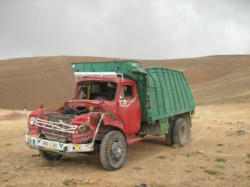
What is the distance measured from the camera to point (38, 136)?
7852 mm

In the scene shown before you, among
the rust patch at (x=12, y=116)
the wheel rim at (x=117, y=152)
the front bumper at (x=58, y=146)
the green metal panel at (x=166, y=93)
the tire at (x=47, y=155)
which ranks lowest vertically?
the rust patch at (x=12, y=116)

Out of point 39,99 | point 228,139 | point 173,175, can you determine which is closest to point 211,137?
point 228,139

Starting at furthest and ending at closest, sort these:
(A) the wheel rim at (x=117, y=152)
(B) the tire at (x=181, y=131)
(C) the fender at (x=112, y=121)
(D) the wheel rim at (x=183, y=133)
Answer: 1. (D) the wheel rim at (x=183, y=133)
2. (B) the tire at (x=181, y=131)
3. (A) the wheel rim at (x=117, y=152)
4. (C) the fender at (x=112, y=121)

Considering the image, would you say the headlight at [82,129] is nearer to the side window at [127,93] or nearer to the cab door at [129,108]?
the cab door at [129,108]

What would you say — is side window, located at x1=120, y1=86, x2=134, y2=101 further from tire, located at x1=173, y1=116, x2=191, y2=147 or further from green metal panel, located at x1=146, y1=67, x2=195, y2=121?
tire, located at x1=173, y1=116, x2=191, y2=147

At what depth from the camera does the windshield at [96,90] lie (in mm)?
8516

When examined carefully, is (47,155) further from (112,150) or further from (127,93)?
(127,93)

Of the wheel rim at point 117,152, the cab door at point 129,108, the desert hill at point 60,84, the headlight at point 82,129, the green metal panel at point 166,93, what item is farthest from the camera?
the desert hill at point 60,84

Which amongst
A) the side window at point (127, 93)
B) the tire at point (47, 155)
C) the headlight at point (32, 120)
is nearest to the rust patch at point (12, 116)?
the tire at point (47, 155)

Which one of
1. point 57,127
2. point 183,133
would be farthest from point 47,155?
point 183,133

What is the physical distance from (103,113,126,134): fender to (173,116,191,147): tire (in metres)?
3.57

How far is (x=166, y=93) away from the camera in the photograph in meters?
10.1

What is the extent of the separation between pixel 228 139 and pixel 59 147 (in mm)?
7836

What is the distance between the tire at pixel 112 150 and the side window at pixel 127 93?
1148mm
